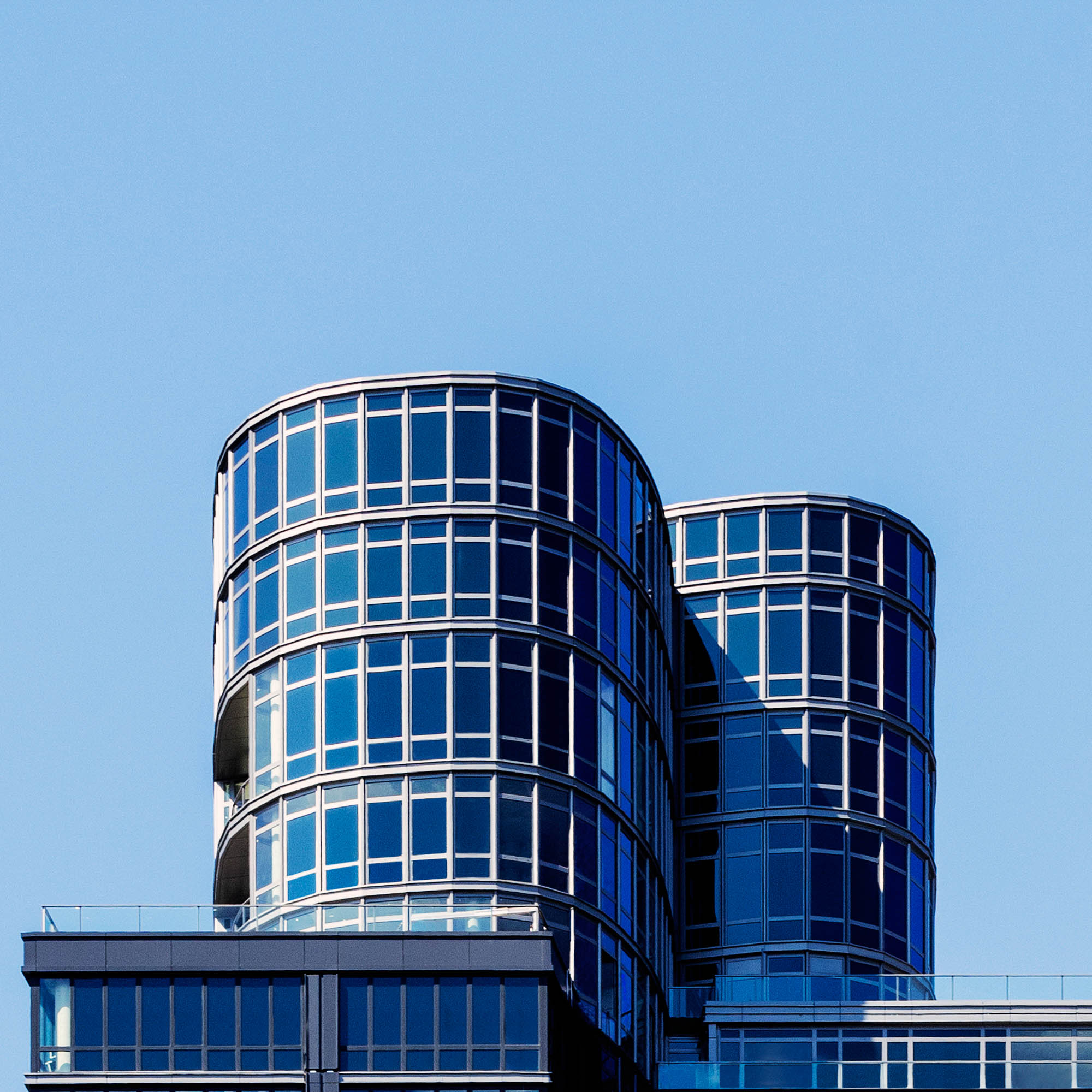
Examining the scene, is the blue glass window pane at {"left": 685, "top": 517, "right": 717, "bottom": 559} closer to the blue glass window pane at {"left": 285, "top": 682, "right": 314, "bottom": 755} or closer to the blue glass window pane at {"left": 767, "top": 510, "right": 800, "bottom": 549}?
the blue glass window pane at {"left": 767, "top": 510, "right": 800, "bottom": 549}

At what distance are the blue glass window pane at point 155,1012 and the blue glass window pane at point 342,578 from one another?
895cm

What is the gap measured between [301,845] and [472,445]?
27.8 feet

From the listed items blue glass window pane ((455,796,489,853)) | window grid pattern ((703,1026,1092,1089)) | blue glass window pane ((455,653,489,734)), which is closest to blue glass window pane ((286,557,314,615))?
blue glass window pane ((455,653,489,734))

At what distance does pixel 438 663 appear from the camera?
56.5 meters

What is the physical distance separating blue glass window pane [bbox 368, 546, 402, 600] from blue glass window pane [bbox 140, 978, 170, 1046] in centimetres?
912

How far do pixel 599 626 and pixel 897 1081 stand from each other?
42.3 feet

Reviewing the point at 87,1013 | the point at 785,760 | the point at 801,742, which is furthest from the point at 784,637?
the point at 87,1013

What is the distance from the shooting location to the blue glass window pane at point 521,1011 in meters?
51.8

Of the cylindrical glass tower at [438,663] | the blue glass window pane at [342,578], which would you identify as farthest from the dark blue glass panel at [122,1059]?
the blue glass window pane at [342,578]

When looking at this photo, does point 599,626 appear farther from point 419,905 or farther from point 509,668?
point 419,905

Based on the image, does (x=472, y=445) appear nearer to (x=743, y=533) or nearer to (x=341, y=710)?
(x=341, y=710)

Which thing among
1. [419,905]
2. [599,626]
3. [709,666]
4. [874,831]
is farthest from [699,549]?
[419,905]

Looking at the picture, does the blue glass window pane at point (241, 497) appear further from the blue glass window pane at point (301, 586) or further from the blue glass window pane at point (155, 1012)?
the blue glass window pane at point (155, 1012)

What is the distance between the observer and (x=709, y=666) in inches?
2864
